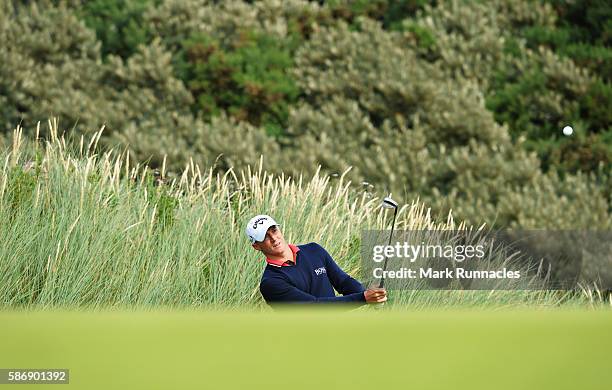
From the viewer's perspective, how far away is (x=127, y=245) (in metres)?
7.55

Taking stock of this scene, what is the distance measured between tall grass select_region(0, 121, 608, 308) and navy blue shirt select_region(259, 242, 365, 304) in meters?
1.25

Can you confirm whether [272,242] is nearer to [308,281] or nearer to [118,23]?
[308,281]

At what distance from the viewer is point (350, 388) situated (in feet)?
6.39

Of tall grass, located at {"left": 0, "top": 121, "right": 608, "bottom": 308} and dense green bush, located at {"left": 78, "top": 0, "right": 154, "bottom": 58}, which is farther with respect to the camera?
dense green bush, located at {"left": 78, "top": 0, "right": 154, "bottom": 58}

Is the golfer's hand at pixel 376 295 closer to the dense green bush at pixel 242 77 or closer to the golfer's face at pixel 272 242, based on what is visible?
the golfer's face at pixel 272 242

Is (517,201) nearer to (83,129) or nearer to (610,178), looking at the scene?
(610,178)

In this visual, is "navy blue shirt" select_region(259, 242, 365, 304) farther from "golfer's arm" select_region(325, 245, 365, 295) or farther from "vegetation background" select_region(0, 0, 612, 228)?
"vegetation background" select_region(0, 0, 612, 228)

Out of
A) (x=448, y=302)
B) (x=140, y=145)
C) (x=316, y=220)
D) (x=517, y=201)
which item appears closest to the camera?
(x=448, y=302)

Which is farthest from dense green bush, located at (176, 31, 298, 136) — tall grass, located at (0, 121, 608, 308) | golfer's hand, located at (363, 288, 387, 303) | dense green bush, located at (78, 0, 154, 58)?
golfer's hand, located at (363, 288, 387, 303)

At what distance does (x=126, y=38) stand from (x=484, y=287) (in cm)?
1126

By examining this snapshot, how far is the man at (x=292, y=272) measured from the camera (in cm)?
602

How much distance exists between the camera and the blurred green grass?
1.92 m

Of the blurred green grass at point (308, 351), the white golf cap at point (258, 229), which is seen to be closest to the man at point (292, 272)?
the white golf cap at point (258, 229)

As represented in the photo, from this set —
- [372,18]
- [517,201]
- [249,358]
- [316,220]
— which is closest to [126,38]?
[372,18]
